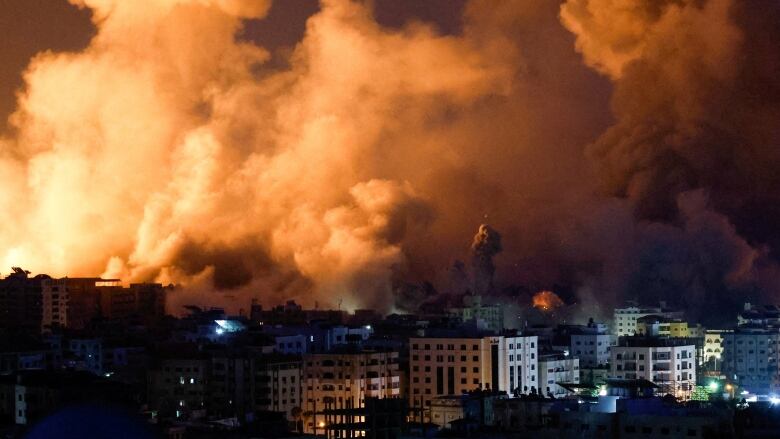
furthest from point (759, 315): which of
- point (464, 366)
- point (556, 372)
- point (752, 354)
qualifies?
point (464, 366)

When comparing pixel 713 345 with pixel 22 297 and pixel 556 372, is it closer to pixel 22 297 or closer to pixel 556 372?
pixel 556 372

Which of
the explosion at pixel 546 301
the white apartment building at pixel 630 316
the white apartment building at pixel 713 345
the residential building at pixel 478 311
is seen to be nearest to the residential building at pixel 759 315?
the white apartment building at pixel 713 345

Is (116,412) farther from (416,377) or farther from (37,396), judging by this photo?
(416,377)

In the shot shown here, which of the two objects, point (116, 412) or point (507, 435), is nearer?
point (116, 412)

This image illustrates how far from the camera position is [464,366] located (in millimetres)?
30703

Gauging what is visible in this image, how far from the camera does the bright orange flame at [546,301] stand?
42.1m

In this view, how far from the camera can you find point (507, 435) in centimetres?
2156

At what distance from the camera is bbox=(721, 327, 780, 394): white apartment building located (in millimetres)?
36312

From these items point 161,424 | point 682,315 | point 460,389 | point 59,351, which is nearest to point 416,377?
point 460,389

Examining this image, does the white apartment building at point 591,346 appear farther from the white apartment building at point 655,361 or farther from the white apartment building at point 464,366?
the white apartment building at point 464,366

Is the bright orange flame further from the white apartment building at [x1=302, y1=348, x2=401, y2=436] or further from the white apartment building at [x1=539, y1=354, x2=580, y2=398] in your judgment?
the white apartment building at [x1=302, y1=348, x2=401, y2=436]

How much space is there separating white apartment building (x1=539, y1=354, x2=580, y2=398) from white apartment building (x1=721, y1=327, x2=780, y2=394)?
4131 mm

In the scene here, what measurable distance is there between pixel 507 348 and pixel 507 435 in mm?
9533

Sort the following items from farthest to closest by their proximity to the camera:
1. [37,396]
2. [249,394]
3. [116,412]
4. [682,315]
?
[682,315] → [249,394] → [37,396] → [116,412]
